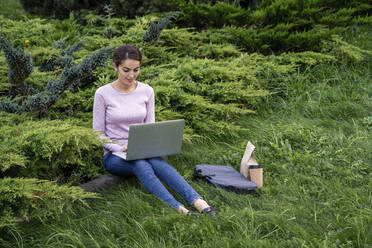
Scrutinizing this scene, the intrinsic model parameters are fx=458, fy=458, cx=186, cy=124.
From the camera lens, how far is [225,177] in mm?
3908

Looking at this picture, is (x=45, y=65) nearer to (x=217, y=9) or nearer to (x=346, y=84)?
(x=217, y=9)

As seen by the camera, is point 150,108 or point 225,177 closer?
point 225,177

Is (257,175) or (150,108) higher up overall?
(150,108)

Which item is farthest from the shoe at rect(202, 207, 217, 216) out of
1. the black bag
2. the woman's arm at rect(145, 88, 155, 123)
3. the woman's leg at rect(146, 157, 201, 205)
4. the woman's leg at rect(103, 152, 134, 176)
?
the woman's arm at rect(145, 88, 155, 123)

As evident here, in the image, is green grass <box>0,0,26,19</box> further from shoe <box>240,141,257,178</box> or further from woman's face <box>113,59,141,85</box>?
shoe <box>240,141,257,178</box>

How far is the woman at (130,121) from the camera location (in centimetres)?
349

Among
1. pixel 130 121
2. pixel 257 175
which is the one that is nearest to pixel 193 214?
pixel 257 175

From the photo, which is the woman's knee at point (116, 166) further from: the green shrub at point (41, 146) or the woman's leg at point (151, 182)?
the green shrub at point (41, 146)

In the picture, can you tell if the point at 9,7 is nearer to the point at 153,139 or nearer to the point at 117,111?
the point at 117,111

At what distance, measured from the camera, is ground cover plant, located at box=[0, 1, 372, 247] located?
116 inches

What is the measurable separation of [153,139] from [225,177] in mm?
771

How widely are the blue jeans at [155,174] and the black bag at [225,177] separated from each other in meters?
0.34

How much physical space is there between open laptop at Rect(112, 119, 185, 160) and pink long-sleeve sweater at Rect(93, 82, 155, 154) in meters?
0.24

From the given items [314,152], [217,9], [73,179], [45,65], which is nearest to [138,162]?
[73,179]
